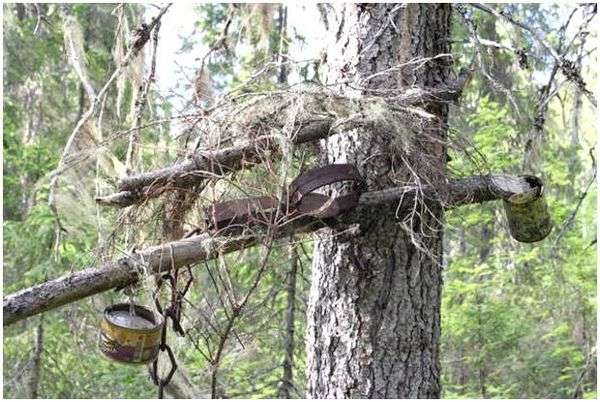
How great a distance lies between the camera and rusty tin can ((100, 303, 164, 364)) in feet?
8.84

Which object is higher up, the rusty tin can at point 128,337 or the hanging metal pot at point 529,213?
the hanging metal pot at point 529,213

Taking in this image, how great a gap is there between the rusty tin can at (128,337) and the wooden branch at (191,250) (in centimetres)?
13

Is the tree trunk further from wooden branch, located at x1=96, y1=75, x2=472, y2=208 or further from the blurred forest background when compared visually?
the blurred forest background

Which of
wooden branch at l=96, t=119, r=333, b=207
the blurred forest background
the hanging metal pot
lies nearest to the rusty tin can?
wooden branch at l=96, t=119, r=333, b=207

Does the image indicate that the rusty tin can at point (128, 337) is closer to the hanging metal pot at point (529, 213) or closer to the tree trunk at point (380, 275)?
the tree trunk at point (380, 275)

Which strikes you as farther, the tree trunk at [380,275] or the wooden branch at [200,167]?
the tree trunk at [380,275]

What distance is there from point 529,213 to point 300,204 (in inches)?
37.8

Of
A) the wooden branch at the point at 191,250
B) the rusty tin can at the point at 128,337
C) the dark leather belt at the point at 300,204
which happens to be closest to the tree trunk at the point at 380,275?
the wooden branch at the point at 191,250

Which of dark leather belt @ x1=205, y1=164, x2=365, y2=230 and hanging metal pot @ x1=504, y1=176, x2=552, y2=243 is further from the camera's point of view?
hanging metal pot @ x1=504, y1=176, x2=552, y2=243

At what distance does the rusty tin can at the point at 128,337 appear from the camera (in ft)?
8.84

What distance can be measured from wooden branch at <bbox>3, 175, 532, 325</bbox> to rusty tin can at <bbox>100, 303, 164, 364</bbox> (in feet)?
0.42

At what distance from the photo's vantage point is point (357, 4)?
3.30 meters

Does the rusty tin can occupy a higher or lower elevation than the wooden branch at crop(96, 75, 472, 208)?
lower

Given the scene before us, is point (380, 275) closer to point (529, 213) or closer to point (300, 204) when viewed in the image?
point (300, 204)
